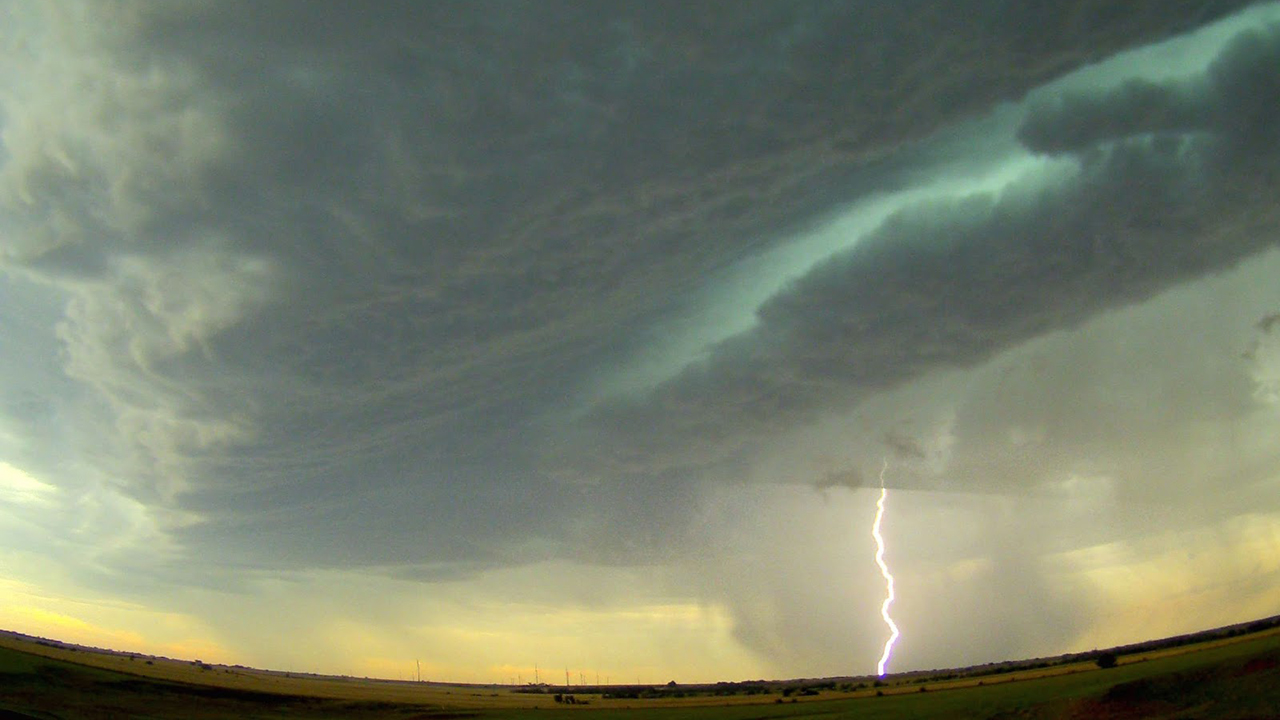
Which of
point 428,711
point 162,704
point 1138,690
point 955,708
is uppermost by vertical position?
point 1138,690

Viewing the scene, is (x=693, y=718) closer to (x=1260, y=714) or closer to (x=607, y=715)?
(x=607, y=715)

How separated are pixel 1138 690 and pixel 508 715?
364 feet

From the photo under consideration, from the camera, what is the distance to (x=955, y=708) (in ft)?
238

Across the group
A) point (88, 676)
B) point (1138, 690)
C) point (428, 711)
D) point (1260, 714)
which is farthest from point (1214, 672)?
point (88, 676)

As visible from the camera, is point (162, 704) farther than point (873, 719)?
Yes

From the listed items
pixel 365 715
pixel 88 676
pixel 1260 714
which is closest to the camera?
pixel 1260 714

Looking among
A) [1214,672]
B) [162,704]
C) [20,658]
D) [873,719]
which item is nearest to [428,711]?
[162,704]

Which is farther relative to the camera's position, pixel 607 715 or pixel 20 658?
pixel 607 715

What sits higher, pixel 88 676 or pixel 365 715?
pixel 88 676

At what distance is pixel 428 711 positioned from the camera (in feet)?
479

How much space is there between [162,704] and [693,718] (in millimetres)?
84393

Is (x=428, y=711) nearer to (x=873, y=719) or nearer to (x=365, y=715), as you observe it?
(x=365, y=715)

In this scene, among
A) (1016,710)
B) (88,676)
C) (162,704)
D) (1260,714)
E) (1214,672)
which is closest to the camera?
(1260,714)

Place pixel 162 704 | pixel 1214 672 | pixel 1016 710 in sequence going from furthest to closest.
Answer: pixel 162 704
pixel 1016 710
pixel 1214 672
